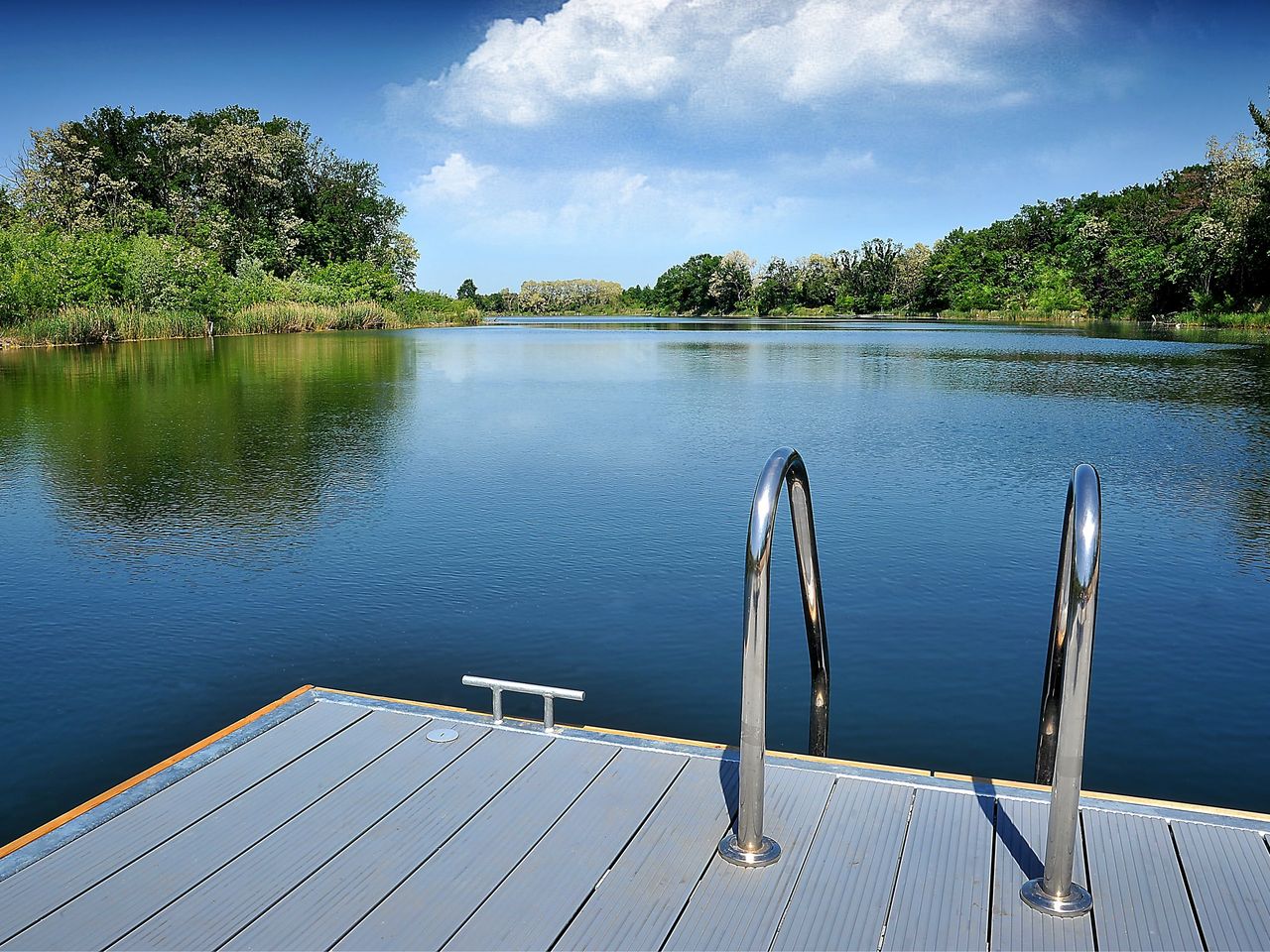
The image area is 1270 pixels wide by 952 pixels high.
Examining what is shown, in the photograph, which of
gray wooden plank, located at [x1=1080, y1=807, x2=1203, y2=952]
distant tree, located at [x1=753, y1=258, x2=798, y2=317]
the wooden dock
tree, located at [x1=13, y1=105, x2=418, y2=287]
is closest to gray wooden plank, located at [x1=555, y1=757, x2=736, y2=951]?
the wooden dock

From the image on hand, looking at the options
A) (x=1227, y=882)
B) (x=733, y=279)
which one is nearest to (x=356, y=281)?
(x=733, y=279)

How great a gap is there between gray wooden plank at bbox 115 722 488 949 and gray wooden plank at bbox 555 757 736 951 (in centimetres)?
63

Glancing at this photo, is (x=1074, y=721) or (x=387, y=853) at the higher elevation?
(x=1074, y=721)

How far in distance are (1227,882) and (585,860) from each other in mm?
1327

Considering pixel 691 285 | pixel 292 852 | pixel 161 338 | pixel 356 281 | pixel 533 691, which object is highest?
pixel 691 285

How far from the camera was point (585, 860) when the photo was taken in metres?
2.21

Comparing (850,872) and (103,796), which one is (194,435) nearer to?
(103,796)

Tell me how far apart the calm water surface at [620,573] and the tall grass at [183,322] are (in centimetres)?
1295

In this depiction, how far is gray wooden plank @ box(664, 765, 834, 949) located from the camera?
6.32ft

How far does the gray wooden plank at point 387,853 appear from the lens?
1.96 m

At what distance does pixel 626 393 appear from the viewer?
15734 mm

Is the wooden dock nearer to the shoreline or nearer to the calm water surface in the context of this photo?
the calm water surface

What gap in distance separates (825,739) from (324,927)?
1.85 meters

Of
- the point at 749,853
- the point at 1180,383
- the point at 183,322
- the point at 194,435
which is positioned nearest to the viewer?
the point at 749,853
